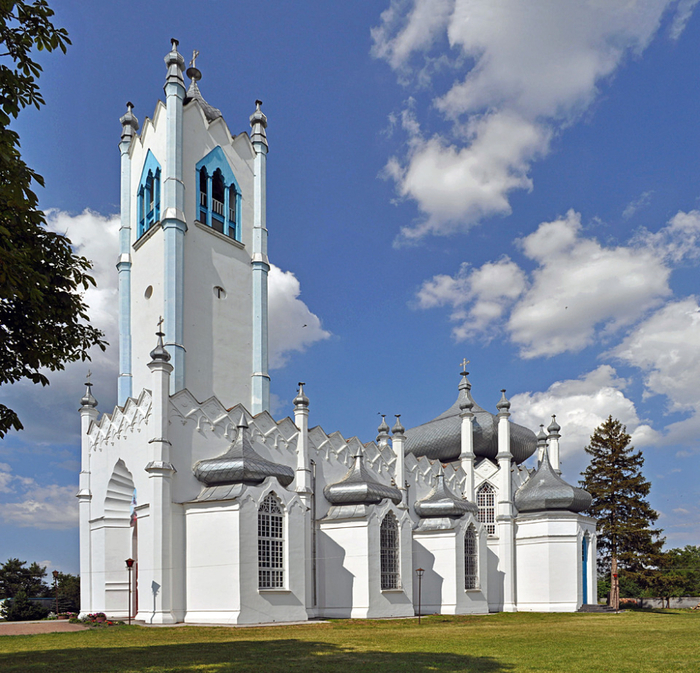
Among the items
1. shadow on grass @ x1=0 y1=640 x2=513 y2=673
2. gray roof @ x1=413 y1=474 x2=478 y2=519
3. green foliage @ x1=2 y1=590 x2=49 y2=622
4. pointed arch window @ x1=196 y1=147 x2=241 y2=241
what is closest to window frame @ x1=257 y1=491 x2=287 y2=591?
shadow on grass @ x1=0 y1=640 x2=513 y2=673

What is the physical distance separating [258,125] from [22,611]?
25.3 metres

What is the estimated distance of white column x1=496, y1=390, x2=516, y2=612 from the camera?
3597cm

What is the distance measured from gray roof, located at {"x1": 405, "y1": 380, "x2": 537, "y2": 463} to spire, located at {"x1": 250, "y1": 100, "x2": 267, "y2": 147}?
17448 millimetres

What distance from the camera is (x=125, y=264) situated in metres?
31.0

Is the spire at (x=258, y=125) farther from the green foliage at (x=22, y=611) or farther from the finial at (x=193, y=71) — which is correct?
the green foliage at (x=22, y=611)

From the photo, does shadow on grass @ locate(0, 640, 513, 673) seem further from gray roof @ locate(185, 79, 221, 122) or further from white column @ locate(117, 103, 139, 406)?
gray roof @ locate(185, 79, 221, 122)

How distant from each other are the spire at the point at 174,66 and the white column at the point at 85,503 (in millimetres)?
13024

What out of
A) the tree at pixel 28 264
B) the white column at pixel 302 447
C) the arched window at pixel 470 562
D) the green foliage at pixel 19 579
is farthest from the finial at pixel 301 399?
the green foliage at pixel 19 579

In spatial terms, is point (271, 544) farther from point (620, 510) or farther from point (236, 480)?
point (620, 510)

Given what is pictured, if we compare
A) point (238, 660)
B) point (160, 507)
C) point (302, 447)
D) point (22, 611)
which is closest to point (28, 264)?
point (238, 660)

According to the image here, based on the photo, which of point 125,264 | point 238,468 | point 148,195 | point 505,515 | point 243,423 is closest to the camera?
point 238,468

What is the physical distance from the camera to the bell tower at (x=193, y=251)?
93.4 ft

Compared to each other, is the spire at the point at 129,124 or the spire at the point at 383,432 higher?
the spire at the point at 129,124

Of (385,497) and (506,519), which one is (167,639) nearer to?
(385,497)
